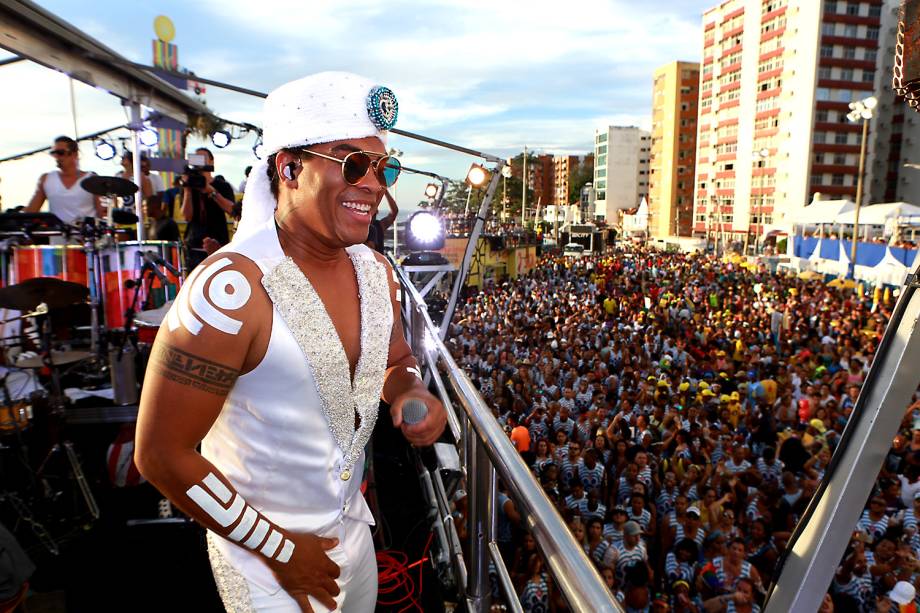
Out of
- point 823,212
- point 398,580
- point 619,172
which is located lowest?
point 398,580

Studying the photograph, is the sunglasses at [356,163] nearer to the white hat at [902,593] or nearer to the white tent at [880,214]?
the white hat at [902,593]

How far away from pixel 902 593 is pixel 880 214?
31.2m

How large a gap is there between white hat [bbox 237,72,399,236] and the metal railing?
0.85 meters

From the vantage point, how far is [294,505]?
147cm

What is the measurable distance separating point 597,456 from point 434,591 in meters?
4.54

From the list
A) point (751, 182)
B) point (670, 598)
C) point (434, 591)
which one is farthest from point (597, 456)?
point (751, 182)

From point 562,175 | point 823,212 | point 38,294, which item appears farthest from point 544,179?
point 38,294

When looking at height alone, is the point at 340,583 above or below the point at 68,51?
below

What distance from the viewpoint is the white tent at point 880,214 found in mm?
28562

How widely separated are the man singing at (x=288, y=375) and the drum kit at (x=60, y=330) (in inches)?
100

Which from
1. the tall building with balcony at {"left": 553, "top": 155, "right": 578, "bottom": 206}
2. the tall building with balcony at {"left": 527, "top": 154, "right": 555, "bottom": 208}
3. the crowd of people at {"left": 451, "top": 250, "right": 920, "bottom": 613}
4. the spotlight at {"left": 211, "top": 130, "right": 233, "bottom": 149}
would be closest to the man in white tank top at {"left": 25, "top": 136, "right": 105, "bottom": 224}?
the spotlight at {"left": 211, "top": 130, "right": 233, "bottom": 149}

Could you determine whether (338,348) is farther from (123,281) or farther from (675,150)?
(675,150)

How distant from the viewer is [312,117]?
4.97 feet

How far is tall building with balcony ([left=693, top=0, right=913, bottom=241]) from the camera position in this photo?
208ft
